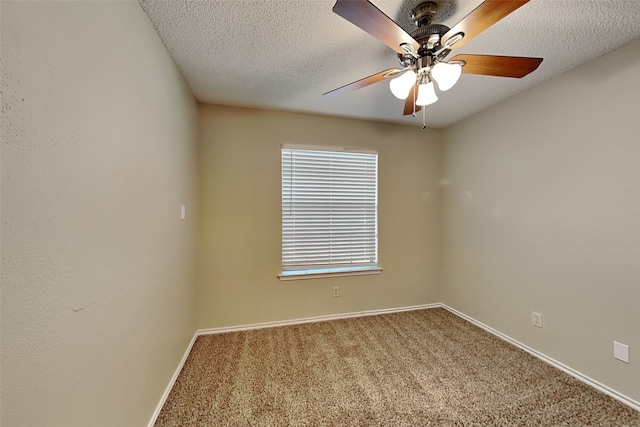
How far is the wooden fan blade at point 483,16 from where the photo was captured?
0.91 m

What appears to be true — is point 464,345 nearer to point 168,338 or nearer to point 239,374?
point 239,374

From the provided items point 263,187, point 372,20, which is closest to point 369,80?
point 372,20

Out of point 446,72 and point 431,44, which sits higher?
point 431,44

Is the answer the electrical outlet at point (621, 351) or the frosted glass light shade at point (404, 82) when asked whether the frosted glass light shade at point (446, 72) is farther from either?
the electrical outlet at point (621, 351)

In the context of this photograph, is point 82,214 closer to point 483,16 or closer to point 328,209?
point 483,16

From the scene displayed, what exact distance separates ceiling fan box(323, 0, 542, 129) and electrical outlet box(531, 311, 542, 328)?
1.99 m

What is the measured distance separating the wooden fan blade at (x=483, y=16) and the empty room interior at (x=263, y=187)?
0.23m

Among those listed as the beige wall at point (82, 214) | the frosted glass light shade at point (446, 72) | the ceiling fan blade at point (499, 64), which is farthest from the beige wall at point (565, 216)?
the beige wall at point (82, 214)

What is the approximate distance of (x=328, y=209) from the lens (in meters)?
2.85

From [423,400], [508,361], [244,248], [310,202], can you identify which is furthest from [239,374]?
[508,361]

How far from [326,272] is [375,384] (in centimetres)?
122

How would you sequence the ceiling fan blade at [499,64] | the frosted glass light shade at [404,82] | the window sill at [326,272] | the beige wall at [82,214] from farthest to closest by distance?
1. the window sill at [326,272]
2. the frosted glass light shade at [404,82]
3. the ceiling fan blade at [499,64]
4. the beige wall at [82,214]

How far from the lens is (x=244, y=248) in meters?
2.58

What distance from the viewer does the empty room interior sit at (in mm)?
731
